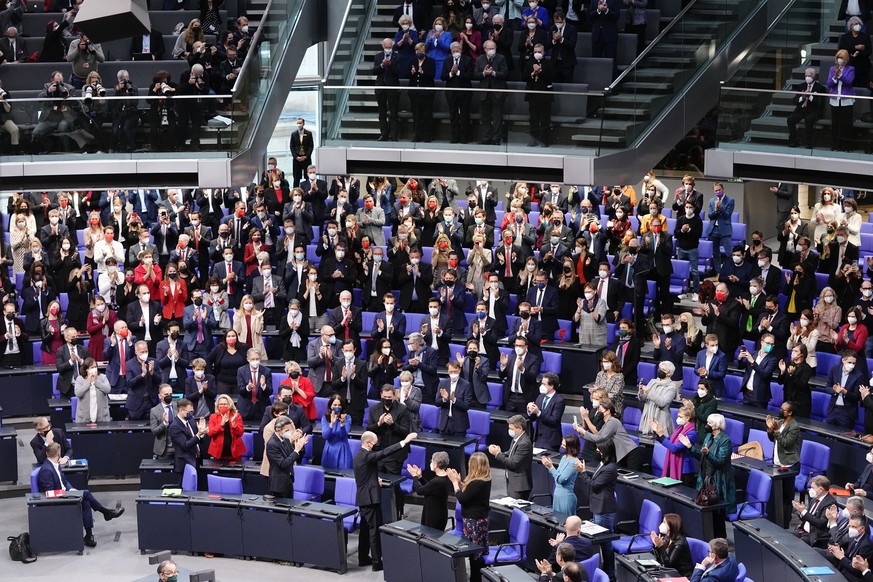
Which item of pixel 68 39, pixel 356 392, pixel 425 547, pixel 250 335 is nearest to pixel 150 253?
pixel 250 335

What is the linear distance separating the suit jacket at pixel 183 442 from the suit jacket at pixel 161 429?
19 centimetres

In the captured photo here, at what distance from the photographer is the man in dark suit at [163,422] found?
1758cm

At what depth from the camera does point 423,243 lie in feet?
76.5

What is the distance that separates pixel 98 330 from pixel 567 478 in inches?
328

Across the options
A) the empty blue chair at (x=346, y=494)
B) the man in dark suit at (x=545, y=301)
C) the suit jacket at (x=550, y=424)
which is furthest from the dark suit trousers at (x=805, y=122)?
the empty blue chair at (x=346, y=494)

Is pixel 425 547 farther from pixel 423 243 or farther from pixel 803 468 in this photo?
pixel 423 243

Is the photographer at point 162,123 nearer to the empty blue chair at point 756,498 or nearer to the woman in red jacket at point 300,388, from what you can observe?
the woman in red jacket at point 300,388

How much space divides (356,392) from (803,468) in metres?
5.96

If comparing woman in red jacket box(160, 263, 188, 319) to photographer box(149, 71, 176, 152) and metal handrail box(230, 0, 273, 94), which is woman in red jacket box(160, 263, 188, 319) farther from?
metal handrail box(230, 0, 273, 94)

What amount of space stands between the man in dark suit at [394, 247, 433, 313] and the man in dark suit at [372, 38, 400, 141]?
2000 millimetres

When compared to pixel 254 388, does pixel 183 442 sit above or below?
below

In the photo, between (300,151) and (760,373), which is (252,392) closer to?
(760,373)

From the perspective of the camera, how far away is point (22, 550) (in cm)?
1652

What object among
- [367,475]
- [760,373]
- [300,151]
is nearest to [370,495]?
[367,475]
